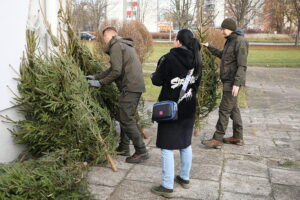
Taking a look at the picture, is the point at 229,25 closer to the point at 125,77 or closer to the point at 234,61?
the point at 234,61

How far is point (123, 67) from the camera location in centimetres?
560

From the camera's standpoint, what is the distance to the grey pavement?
473 cm

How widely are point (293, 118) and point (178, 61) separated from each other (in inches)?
220

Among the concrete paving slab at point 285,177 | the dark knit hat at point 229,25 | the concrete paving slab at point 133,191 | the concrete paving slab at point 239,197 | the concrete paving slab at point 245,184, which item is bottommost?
the concrete paving slab at point 285,177

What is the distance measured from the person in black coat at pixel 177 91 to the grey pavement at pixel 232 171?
1.51 ft

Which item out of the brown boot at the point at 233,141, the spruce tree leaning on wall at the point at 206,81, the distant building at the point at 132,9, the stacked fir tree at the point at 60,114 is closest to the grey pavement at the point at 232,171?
the brown boot at the point at 233,141

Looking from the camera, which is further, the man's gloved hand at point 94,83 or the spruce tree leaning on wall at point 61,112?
the man's gloved hand at point 94,83

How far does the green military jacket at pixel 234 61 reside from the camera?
6145mm

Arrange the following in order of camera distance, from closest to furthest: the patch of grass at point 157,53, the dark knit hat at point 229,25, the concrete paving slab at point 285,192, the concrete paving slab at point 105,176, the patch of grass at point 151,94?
1. the concrete paving slab at point 285,192
2. the concrete paving slab at point 105,176
3. the dark knit hat at point 229,25
4. the patch of grass at point 151,94
5. the patch of grass at point 157,53

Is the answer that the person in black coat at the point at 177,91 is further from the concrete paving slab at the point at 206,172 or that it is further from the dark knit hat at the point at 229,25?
the dark knit hat at the point at 229,25

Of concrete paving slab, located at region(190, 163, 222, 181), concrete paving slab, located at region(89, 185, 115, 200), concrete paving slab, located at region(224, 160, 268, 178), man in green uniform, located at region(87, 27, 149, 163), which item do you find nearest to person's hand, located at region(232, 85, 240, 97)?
concrete paving slab, located at region(224, 160, 268, 178)

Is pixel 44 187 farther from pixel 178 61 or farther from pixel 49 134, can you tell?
pixel 178 61

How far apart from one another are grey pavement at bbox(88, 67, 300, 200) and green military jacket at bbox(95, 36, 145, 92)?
1.15 meters

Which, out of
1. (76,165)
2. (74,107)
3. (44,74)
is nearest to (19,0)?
(44,74)
